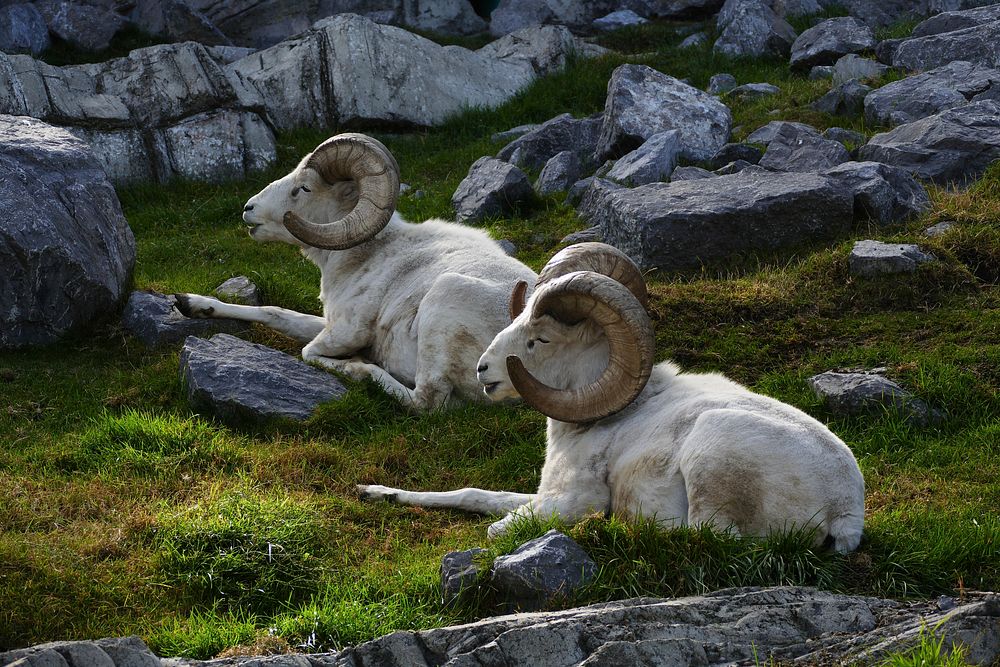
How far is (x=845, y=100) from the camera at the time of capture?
17438 millimetres

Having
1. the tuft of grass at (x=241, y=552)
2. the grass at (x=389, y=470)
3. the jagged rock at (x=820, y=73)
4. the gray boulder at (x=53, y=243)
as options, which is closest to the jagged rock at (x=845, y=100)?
the jagged rock at (x=820, y=73)

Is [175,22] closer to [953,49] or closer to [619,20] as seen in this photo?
[619,20]

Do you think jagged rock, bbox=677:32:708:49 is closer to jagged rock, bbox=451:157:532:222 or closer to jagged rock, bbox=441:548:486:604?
jagged rock, bbox=451:157:532:222

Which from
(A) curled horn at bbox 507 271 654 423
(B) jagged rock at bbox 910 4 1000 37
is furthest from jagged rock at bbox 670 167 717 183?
(B) jagged rock at bbox 910 4 1000 37

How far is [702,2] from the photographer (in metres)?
25.5

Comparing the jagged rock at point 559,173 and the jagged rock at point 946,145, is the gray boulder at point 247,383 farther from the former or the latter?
the jagged rock at point 946,145

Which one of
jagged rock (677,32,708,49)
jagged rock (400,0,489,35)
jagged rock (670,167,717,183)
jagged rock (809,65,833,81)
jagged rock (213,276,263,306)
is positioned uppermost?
jagged rock (670,167,717,183)

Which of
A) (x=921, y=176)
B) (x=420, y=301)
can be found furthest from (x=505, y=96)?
(x=420, y=301)

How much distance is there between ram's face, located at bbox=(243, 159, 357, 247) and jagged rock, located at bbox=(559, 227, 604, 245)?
258cm

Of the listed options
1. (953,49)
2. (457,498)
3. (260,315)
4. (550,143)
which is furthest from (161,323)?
(953,49)

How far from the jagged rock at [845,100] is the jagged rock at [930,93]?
13.5 inches

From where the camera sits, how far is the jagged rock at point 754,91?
737 inches

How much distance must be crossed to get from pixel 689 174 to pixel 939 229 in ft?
10.4

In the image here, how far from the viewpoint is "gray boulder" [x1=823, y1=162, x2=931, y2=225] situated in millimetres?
12992
